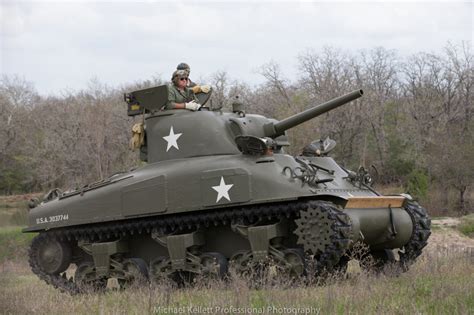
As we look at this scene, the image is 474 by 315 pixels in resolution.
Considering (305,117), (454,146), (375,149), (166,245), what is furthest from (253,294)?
(375,149)

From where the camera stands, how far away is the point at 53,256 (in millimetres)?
14953

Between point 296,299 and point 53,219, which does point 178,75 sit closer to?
point 53,219

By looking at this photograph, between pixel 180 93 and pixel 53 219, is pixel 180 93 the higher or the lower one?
the higher one

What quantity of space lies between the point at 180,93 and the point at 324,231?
187 inches

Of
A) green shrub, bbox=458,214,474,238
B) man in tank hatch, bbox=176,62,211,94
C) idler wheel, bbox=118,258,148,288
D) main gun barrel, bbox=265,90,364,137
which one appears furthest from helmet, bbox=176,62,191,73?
green shrub, bbox=458,214,474,238

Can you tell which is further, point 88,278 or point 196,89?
point 196,89

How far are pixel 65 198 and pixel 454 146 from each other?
2503 cm

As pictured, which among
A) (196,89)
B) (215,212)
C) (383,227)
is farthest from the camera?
(196,89)

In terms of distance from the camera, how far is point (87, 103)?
52969 millimetres

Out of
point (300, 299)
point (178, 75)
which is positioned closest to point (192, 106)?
point (178, 75)

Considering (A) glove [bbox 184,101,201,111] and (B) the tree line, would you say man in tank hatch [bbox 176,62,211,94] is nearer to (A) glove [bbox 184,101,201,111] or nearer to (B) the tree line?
(A) glove [bbox 184,101,201,111]

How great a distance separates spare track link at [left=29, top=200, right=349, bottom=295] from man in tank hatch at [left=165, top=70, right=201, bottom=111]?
2243mm

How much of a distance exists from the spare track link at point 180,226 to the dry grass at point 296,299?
769 millimetres

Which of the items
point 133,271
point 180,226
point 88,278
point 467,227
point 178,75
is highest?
point 178,75
